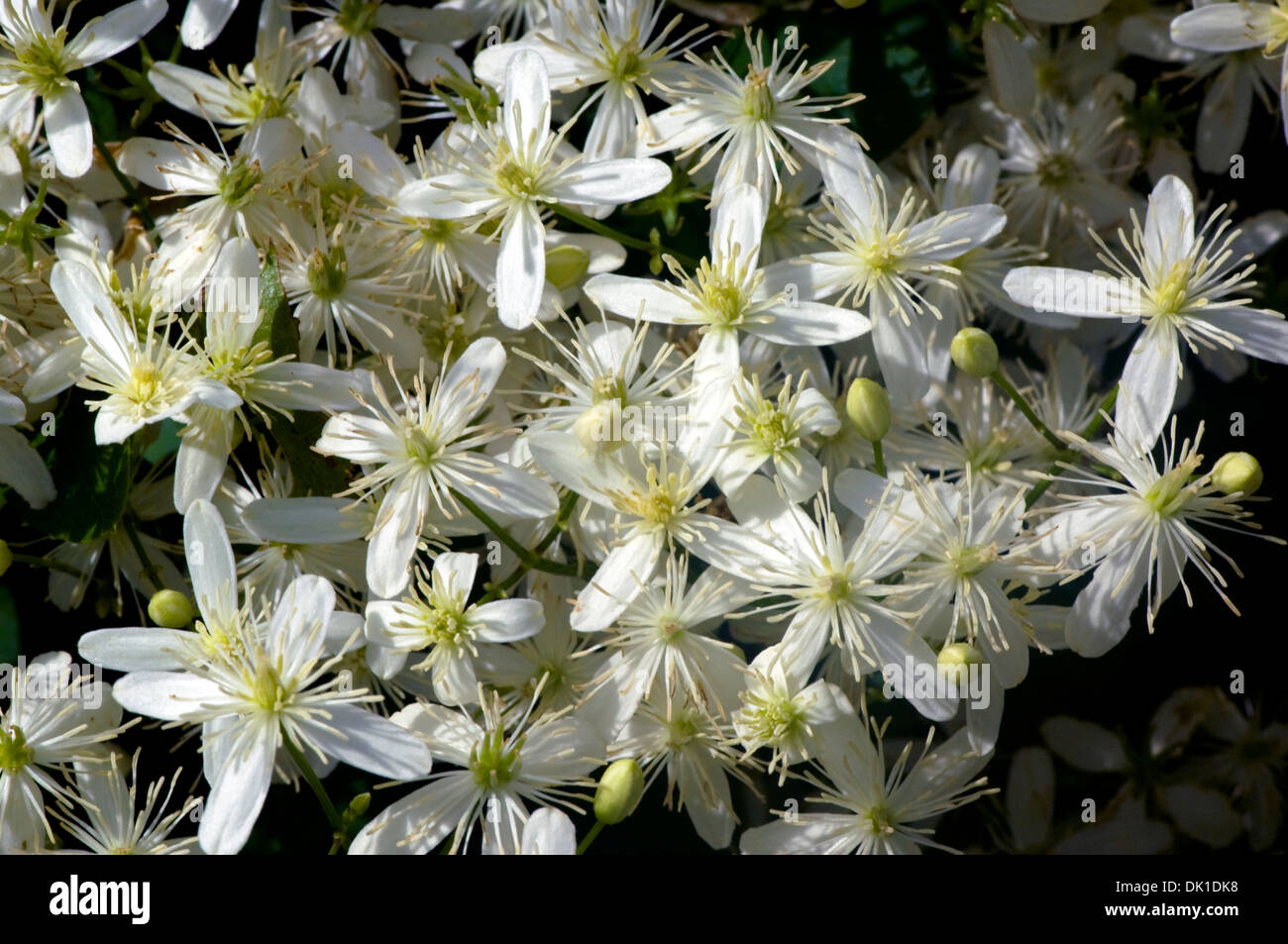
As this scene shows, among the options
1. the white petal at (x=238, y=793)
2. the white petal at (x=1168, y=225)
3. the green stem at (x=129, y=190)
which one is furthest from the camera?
the green stem at (x=129, y=190)

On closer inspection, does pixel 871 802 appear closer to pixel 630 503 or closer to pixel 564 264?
pixel 630 503

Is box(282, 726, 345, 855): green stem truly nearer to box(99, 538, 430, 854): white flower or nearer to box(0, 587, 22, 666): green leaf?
box(99, 538, 430, 854): white flower

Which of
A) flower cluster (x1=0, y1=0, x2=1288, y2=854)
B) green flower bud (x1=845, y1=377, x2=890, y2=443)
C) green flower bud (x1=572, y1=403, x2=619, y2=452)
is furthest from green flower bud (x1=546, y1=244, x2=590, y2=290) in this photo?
green flower bud (x1=845, y1=377, x2=890, y2=443)

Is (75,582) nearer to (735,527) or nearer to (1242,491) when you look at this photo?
(735,527)

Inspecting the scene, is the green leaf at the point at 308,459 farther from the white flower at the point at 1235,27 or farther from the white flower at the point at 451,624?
the white flower at the point at 1235,27

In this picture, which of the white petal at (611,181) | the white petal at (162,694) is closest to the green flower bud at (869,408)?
the white petal at (611,181)

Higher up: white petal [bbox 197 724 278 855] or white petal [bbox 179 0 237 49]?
white petal [bbox 179 0 237 49]
